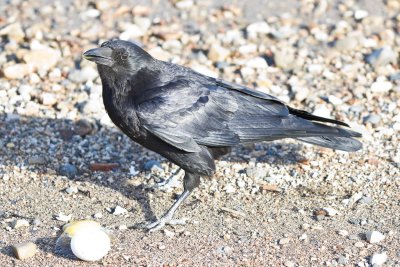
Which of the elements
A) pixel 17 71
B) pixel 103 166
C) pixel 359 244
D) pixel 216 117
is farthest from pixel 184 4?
pixel 359 244

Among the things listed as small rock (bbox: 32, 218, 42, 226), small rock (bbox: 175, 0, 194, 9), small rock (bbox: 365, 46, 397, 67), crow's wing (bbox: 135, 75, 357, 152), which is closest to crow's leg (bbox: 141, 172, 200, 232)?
crow's wing (bbox: 135, 75, 357, 152)

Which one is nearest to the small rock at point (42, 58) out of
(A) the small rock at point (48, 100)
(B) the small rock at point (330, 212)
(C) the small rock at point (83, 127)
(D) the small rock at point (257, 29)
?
(A) the small rock at point (48, 100)

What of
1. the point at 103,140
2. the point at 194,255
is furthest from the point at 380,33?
the point at 194,255

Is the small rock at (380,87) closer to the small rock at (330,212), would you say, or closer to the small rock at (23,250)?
the small rock at (330,212)

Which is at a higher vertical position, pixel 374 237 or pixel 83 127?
pixel 374 237

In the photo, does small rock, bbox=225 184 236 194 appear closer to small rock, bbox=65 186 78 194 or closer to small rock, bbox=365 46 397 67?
small rock, bbox=65 186 78 194

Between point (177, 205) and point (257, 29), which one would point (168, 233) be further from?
point (257, 29)

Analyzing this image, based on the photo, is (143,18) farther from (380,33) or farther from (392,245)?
(392,245)
